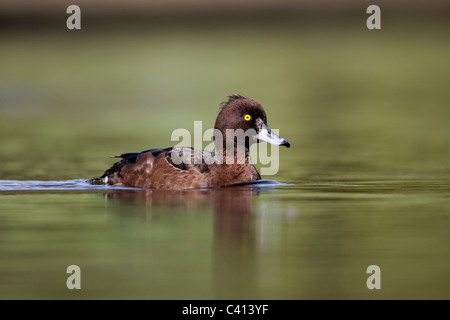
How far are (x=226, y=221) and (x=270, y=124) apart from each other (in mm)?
10347

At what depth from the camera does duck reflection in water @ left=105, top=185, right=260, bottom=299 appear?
302 inches

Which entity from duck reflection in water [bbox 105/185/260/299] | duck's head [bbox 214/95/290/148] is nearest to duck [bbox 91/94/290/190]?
duck's head [bbox 214/95/290/148]

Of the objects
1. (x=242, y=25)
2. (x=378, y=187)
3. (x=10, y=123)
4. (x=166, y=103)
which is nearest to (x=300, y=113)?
(x=166, y=103)

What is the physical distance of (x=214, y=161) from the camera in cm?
1262

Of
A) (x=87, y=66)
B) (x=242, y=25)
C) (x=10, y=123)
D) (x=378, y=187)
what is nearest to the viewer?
(x=378, y=187)

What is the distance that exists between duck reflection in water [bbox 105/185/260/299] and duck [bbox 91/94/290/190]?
176mm

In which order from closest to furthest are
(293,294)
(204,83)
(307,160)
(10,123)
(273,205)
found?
1. (293,294)
2. (273,205)
3. (307,160)
4. (10,123)
5. (204,83)

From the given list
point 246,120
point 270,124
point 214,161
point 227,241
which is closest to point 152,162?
point 214,161

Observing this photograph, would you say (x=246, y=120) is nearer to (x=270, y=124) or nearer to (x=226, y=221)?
(x=226, y=221)

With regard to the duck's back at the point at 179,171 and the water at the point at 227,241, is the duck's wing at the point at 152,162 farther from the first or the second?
the water at the point at 227,241

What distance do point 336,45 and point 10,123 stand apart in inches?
827

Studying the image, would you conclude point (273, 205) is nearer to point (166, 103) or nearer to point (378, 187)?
point (378, 187)

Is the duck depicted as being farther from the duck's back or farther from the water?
the water

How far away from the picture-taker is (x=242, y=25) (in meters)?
46.5
